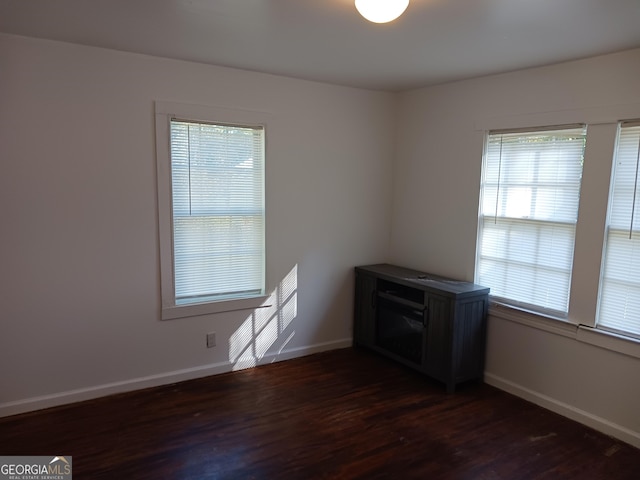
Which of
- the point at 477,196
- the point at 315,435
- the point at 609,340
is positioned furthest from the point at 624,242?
the point at 315,435

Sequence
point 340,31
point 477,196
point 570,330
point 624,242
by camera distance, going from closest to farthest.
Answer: point 340,31
point 624,242
point 570,330
point 477,196

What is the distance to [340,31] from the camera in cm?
250

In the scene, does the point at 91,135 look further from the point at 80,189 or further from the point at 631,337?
the point at 631,337

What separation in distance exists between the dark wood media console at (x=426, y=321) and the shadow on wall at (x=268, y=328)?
72cm

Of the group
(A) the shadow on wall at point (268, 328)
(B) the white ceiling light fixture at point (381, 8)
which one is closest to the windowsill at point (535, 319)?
(A) the shadow on wall at point (268, 328)

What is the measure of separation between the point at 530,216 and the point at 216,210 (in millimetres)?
2446

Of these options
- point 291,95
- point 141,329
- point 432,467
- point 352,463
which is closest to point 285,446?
point 352,463

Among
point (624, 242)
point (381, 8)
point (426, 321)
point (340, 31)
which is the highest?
point (340, 31)

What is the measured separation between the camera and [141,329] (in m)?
3.33

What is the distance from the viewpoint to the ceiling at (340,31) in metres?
2.16

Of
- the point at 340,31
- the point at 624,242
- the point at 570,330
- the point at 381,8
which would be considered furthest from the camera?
the point at 570,330

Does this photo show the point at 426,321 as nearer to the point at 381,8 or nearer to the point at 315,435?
the point at 315,435

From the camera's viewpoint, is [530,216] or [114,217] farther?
[530,216]

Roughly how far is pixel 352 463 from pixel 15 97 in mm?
3068
